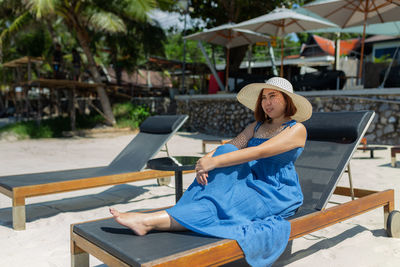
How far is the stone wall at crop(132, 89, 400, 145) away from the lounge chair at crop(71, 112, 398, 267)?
6.68 meters

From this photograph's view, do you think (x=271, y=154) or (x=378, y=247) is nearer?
(x=271, y=154)

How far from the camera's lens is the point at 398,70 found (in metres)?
8.77

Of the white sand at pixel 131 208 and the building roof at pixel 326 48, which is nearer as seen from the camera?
the white sand at pixel 131 208

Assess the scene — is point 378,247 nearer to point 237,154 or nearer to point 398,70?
point 237,154

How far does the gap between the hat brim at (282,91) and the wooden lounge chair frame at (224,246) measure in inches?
27.2

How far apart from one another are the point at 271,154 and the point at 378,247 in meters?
1.36

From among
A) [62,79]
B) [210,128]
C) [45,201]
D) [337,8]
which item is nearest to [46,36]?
[62,79]

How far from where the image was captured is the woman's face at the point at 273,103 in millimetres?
2326

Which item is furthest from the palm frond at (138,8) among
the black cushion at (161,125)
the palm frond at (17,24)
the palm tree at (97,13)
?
the black cushion at (161,125)

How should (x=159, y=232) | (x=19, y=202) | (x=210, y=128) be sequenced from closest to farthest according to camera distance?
(x=159, y=232) < (x=19, y=202) < (x=210, y=128)

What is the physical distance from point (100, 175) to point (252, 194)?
2.18 meters

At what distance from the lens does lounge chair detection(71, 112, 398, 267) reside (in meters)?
1.66

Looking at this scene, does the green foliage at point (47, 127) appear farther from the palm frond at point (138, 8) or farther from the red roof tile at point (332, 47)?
the red roof tile at point (332, 47)

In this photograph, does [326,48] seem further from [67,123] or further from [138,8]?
[67,123]
